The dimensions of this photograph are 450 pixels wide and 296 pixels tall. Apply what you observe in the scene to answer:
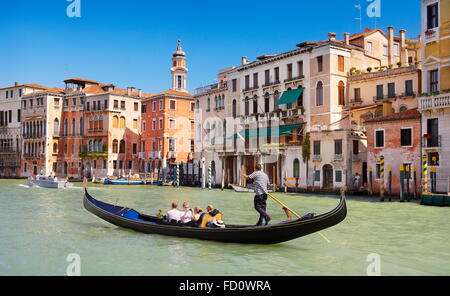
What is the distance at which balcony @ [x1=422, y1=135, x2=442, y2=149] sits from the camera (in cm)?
2145

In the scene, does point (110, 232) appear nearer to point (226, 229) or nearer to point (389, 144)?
point (226, 229)

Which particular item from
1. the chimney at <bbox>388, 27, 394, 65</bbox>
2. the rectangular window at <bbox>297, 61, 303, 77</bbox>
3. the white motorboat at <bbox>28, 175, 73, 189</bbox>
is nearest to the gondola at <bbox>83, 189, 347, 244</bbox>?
the rectangular window at <bbox>297, 61, 303, 77</bbox>

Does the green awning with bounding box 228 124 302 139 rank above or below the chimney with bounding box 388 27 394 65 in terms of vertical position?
below

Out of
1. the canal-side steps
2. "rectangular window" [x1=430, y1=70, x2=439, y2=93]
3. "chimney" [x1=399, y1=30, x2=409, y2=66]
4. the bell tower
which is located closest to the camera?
the canal-side steps

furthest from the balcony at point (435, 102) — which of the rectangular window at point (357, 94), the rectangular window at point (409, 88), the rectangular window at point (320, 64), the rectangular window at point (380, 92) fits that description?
the rectangular window at point (320, 64)

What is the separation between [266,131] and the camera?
3231 cm

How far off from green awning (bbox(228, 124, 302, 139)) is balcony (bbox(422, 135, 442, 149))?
9296 mm

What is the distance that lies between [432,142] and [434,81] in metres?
2.86

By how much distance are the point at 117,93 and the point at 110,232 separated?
116ft

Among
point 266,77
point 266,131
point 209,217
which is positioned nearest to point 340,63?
point 266,77

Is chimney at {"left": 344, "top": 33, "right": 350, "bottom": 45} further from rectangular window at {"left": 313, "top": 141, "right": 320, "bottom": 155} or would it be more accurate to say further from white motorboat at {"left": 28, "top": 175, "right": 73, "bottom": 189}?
white motorboat at {"left": 28, "top": 175, "right": 73, "bottom": 189}

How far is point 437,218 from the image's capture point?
50.0 feet

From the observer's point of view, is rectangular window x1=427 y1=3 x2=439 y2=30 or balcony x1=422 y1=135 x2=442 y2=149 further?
rectangular window x1=427 y1=3 x2=439 y2=30
